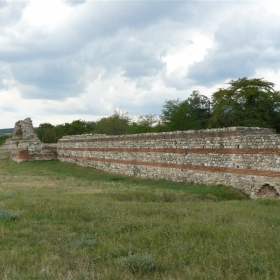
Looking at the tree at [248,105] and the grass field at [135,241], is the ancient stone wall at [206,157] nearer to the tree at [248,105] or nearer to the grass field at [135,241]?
the grass field at [135,241]

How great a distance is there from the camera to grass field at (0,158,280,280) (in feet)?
14.9

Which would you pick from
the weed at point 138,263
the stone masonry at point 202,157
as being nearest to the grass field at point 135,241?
the weed at point 138,263

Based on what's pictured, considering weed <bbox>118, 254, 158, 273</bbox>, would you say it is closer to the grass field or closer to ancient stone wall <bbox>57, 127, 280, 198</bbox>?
the grass field

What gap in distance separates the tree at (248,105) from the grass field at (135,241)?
3024 cm

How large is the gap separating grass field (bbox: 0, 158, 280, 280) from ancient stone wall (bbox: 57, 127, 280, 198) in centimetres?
341

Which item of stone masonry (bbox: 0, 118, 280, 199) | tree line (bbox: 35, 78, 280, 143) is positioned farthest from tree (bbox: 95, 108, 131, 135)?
stone masonry (bbox: 0, 118, 280, 199)

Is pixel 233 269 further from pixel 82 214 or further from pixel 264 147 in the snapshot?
pixel 264 147

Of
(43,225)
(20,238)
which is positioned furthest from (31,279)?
(43,225)

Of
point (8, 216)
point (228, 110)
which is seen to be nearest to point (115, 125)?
point (228, 110)

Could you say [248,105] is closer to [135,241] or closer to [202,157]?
[202,157]

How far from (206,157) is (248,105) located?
28430mm

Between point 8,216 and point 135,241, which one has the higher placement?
point 8,216

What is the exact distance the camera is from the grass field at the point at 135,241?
4.55 meters

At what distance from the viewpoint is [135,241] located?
19.5 ft
